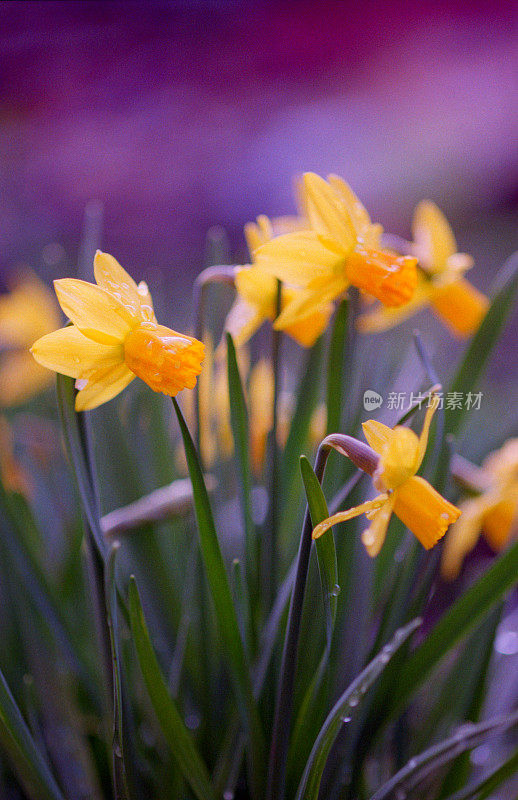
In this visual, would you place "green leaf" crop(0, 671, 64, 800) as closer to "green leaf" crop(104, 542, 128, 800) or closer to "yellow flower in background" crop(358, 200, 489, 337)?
"green leaf" crop(104, 542, 128, 800)

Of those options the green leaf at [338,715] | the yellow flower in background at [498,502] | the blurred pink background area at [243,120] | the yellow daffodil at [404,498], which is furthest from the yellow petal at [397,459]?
the blurred pink background area at [243,120]

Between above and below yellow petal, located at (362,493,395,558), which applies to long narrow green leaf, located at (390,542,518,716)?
below

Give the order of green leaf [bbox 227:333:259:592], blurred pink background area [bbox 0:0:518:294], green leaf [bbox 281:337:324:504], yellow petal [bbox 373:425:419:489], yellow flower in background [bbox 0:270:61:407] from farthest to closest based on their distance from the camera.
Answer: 1. blurred pink background area [bbox 0:0:518:294]
2. yellow flower in background [bbox 0:270:61:407]
3. green leaf [bbox 281:337:324:504]
4. green leaf [bbox 227:333:259:592]
5. yellow petal [bbox 373:425:419:489]

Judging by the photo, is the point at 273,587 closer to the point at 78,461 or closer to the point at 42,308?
the point at 78,461

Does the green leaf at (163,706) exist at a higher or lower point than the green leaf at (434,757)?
higher

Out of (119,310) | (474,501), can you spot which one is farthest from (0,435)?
(474,501)

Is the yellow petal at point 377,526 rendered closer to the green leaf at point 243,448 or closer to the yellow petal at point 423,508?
the yellow petal at point 423,508

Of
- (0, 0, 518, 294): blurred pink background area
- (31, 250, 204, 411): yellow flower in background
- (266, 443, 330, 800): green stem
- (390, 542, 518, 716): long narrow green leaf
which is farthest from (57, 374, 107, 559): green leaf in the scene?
(0, 0, 518, 294): blurred pink background area
